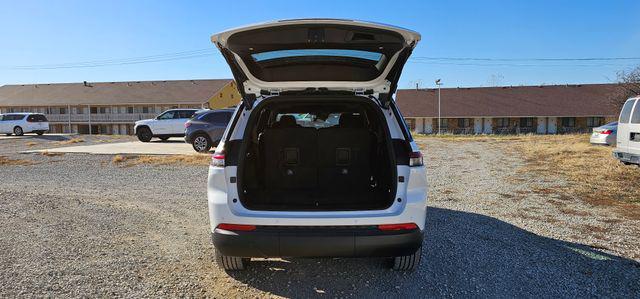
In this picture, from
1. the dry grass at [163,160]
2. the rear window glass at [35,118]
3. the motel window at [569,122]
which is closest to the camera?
the dry grass at [163,160]

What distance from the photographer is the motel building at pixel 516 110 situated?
44.3 metres

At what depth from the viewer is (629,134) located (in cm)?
967

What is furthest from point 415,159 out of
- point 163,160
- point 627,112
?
point 163,160

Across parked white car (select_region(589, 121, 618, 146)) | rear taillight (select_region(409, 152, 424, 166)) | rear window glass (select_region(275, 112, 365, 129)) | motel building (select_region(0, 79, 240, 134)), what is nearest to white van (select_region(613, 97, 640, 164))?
rear window glass (select_region(275, 112, 365, 129))

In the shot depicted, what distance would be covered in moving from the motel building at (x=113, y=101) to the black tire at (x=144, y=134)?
25782mm

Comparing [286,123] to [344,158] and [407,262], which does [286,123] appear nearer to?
[344,158]

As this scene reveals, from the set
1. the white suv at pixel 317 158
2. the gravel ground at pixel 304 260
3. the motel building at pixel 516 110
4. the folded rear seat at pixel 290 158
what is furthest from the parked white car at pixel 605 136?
the motel building at pixel 516 110

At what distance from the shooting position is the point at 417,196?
361cm

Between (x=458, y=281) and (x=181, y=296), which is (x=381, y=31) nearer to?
(x=458, y=281)

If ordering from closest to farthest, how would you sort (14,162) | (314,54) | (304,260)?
(314,54) → (304,260) → (14,162)

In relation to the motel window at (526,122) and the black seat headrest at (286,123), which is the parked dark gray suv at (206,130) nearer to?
the black seat headrest at (286,123)

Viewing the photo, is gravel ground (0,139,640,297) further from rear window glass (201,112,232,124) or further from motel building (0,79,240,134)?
motel building (0,79,240,134)

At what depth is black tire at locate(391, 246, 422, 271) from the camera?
4004 millimetres

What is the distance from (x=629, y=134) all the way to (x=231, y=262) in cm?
923
